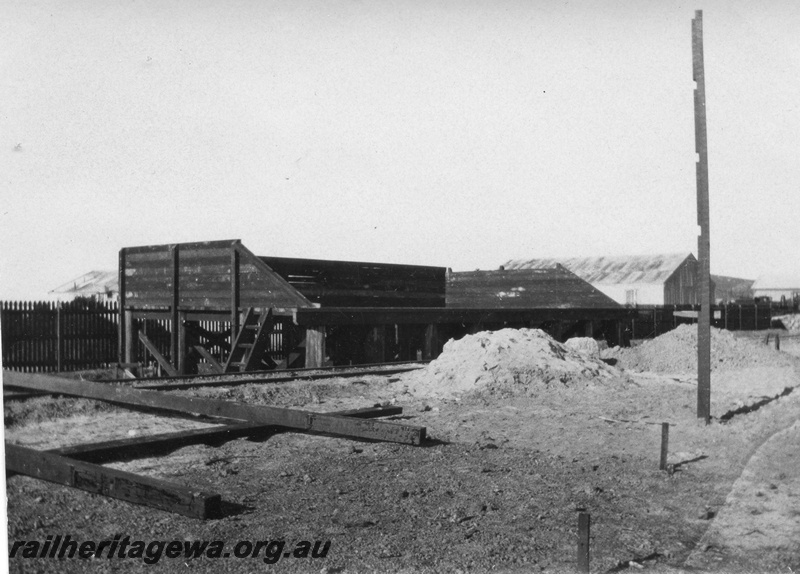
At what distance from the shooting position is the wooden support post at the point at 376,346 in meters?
13.5

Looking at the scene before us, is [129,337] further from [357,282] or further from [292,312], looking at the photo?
[292,312]

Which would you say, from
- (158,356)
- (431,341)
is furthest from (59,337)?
(431,341)

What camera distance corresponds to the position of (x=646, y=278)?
5109 cm

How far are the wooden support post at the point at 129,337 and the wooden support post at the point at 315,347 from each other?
4.88 m

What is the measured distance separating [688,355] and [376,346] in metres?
6.98

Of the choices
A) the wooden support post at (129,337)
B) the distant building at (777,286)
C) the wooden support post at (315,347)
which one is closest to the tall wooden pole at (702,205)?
the wooden support post at (315,347)

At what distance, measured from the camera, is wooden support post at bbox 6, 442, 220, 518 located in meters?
3.43

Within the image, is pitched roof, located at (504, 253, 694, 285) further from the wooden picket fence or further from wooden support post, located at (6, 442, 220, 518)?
wooden support post, located at (6, 442, 220, 518)

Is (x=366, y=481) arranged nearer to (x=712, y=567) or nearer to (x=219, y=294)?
(x=712, y=567)

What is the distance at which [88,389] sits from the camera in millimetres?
6652

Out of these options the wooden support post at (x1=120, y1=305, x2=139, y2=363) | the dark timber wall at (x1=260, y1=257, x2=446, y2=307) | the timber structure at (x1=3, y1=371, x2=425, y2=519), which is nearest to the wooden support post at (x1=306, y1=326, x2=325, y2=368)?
the dark timber wall at (x1=260, y1=257, x2=446, y2=307)

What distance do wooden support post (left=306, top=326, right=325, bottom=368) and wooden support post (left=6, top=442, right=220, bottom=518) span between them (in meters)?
7.79

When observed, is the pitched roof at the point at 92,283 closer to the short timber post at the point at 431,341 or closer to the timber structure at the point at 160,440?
the short timber post at the point at 431,341

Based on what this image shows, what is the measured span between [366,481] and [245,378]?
5.71 meters
